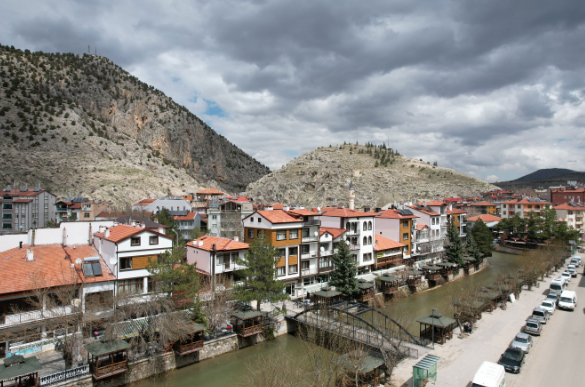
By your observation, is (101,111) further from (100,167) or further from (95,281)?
(95,281)

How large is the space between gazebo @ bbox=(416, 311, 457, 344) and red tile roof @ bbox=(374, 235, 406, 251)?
18390 millimetres

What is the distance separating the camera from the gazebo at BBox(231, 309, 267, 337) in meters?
25.6

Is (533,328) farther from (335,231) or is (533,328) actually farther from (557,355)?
(335,231)

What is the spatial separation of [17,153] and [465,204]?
12647 centimetres

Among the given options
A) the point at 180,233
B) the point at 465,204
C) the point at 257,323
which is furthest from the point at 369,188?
the point at 257,323

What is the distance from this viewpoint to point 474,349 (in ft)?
79.9

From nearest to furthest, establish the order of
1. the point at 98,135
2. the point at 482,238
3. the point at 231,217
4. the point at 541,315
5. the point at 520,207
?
the point at 541,315, the point at 231,217, the point at 482,238, the point at 520,207, the point at 98,135

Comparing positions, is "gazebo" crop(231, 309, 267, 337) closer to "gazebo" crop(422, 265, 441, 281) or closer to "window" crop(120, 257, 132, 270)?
"window" crop(120, 257, 132, 270)

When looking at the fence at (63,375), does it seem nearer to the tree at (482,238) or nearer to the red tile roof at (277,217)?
the red tile roof at (277,217)

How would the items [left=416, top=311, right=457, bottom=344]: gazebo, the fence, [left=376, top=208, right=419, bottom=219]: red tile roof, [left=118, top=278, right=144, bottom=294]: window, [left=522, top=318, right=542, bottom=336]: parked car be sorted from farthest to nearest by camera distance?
[left=376, top=208, right=419, bottom=219]: red tile roof → [left=522, top=318, right=542, bottom=336]: parked car → [left=118, top=278, right=144, bottom=294]: window → [left=416, top=311, right=457, bottom=344]: gazebo → the fence

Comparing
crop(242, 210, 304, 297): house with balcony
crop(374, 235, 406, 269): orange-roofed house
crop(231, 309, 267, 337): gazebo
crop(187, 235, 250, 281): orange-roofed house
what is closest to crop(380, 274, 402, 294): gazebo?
crop(374, 235, 406, 269): orange-roofed house

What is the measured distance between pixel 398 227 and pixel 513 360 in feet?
94.2

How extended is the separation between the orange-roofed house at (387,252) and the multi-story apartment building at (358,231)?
119cm

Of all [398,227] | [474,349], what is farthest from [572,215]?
[474,349]
